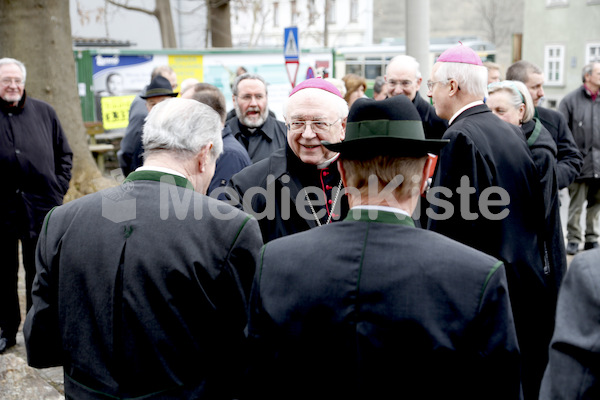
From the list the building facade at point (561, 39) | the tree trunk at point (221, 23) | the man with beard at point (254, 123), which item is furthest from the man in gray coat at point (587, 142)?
the building facade at point (561, 39)

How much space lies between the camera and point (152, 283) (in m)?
2.55

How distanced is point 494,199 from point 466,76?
765 millimetres

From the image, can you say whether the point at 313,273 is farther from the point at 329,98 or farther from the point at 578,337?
the point at 329,98

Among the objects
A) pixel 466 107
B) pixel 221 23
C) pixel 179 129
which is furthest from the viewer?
pixel 221 23

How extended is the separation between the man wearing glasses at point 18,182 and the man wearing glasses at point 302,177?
9.31 feet

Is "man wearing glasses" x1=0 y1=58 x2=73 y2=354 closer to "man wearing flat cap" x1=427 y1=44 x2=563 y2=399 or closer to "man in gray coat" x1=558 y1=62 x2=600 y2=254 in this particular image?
"man wearing flat cap" x1=427 y1=44 x2=563 y2=399

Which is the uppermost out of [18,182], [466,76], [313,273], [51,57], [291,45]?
[291,45]

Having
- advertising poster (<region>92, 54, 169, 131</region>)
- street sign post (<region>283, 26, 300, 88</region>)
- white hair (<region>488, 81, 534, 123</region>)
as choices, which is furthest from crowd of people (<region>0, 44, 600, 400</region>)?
advertising poster (<region>92, 54, 169, 131</region>)

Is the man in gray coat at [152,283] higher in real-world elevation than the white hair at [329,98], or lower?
lower

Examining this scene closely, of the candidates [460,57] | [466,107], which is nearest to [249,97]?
[460,57]

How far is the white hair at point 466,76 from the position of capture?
13.5 ft

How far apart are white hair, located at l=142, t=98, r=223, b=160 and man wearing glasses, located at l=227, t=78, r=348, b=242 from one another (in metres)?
1.07

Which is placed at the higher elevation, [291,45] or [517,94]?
[291,45]

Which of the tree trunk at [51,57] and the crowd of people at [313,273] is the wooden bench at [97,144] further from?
the crowd of people at [313,273]
